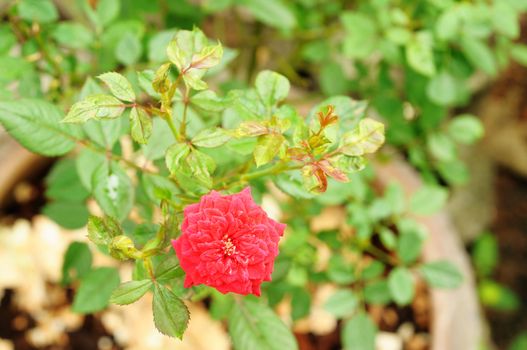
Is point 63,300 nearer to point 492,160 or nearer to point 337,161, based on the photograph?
point 337,161

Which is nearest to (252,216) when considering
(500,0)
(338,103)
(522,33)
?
(338,103)

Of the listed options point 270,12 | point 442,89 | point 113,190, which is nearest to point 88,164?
point 113,190

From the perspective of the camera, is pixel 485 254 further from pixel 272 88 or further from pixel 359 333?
pixel 272 88

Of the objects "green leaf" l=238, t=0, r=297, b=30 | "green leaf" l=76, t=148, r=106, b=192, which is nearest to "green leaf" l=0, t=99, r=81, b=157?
"green leaf" l=76, t=148, r=106, b=192

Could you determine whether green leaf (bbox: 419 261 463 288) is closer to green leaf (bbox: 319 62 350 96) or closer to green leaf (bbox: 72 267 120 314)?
green leaf (bbox: 319 62 350 96)

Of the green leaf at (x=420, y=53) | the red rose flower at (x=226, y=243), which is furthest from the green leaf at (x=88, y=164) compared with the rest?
the green leaf at (x=420, y=53)

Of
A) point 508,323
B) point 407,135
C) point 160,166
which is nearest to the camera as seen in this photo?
point 160,166

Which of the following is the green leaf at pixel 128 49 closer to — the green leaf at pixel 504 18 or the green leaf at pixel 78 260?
the green leaf at pixel 78 260
